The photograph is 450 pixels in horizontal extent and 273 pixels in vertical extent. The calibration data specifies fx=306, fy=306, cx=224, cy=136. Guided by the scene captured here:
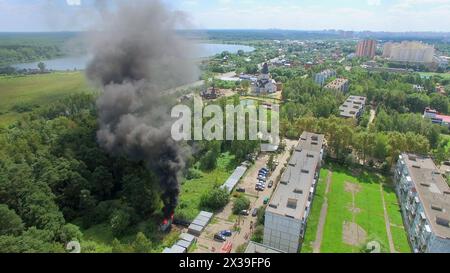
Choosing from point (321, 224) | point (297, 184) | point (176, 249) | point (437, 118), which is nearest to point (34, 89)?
point (176, 249)

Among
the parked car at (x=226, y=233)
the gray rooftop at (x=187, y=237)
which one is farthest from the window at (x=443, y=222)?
the gray rooftop at (x=187, y=237)

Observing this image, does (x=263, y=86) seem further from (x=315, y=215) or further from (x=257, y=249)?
(x=257, y=249)

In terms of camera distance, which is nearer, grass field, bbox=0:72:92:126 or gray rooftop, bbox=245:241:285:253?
gray rooftop, bbox=245:241:285:253

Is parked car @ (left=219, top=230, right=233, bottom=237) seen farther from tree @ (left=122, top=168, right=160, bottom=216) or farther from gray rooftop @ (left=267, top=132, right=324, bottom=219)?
tree @ (left=122, top=168, right=160, bottom=216)

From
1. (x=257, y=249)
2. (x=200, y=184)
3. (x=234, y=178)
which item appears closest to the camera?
(x=257, y=249)

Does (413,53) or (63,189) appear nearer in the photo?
(63,189)

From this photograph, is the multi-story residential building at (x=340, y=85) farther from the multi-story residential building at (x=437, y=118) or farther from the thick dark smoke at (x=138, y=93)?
the thick dark smoke at (x=138, y=93)

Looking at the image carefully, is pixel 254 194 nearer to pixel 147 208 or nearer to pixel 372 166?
pixel 147 208


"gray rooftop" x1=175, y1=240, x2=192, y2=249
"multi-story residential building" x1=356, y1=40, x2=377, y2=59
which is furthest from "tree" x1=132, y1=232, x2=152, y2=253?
"multi-story residential building" x1=356, y1=40, x2=377, y2=59
